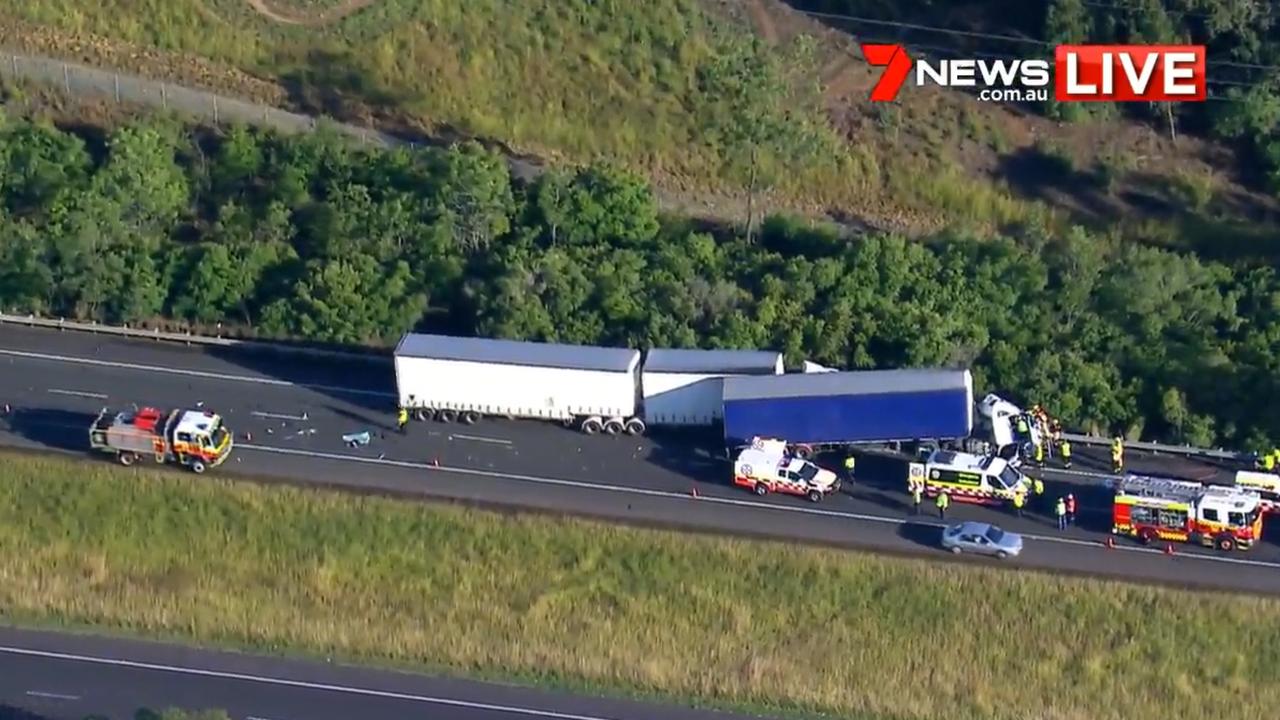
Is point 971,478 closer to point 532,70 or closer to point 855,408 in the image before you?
point 855,408

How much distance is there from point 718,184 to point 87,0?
2250 cm

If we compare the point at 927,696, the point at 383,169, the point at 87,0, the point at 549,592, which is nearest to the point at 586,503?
the point at 549,592

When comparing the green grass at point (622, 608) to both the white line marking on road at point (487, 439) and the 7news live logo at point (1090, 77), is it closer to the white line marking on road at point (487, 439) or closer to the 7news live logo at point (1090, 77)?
the white line marking on road at point (487, 439)

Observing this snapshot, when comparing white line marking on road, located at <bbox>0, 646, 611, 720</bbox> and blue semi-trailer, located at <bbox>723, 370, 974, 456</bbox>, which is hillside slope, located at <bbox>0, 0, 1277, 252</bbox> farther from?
white line marking on road, located at <bbox>0, 646, 611, 720</bbox>

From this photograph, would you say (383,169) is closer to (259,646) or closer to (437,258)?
(437,258)

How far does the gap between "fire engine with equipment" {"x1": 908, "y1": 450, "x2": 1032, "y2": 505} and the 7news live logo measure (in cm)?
1945

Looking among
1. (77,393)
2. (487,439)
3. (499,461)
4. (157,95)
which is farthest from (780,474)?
(157,95)

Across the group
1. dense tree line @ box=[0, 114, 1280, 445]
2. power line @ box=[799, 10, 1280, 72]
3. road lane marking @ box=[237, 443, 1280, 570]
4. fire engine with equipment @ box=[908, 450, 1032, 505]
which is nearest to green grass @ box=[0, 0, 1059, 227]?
power line @ box=[799, 10, 1280, 72]

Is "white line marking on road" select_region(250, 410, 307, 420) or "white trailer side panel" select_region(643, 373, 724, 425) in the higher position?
"white trailer side panel" select_region(643, 373, 724, 425)

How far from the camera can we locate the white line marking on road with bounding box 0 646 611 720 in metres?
41.7

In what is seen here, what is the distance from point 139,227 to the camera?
55.5m

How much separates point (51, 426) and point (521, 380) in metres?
12.4

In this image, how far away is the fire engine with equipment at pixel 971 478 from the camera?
45.5m

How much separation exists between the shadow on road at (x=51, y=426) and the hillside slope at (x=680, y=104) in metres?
15.9
